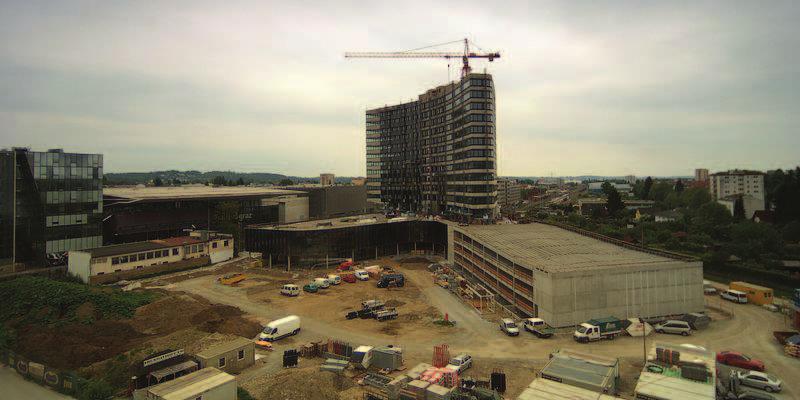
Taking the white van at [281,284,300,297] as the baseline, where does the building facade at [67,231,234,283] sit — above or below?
above

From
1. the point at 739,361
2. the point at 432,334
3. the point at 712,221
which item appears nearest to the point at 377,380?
the point at 432,334

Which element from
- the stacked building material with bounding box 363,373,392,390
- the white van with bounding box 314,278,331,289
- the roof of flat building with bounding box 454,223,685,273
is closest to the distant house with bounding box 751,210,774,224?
the roof of flat building with bounding box 454,223,685,273

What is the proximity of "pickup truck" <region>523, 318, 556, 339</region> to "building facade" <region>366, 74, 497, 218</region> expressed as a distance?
46730mm

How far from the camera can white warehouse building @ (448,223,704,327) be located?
42.6m

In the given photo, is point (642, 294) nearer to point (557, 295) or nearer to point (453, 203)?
point (557, 295)

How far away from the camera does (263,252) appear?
79250mm

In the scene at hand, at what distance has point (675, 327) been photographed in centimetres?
4200

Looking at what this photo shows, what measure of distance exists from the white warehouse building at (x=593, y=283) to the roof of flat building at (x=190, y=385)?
3146 centimetres

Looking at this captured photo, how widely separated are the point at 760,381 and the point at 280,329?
133 ft

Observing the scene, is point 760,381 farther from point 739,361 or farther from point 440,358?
point 440,358

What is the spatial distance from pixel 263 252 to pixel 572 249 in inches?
2181

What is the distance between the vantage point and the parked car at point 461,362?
33041mm

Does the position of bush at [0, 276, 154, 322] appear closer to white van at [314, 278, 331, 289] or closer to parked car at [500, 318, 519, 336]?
white van at [314, 278, 331, 289]

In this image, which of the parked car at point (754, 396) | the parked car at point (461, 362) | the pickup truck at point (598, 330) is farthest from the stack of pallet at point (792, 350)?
the parked car at point (461, 362)
